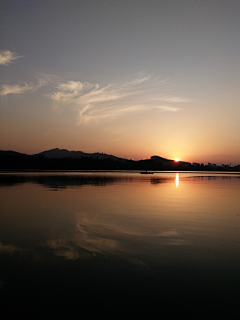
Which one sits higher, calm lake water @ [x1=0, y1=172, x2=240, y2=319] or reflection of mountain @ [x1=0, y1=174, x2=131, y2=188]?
reflection of mountain @ [x1=0, y1=174, x2=131, y2=188]

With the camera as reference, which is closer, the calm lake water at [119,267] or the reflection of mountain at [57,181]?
the calm lake water at [119,267]

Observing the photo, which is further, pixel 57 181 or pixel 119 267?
pixel 57 181

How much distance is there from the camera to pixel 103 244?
414 inches

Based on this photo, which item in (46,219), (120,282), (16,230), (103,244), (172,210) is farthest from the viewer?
(172,210)

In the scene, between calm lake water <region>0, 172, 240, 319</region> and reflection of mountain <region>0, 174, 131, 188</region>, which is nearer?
calm lake water <region>0, 172, 240, 319</region>

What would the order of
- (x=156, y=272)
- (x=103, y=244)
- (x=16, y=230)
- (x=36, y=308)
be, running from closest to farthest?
(x=36, y=308) < (x=156, y=272) < (x=103, y=244) < (x=16, y=230)

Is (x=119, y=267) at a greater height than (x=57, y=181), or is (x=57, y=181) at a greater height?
Result: (x=57, y=181)

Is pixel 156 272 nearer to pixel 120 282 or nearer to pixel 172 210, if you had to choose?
pixel 120 282

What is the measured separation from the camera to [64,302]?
20.1ft

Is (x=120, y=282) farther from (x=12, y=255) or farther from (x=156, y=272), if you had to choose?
(x=12, y=255)

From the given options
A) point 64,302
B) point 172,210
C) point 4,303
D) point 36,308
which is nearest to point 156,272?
point 64,302

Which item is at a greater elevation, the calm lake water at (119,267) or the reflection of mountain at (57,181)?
the reflection of mountain at (57,181)

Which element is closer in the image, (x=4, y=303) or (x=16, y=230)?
(x=4, y=303)

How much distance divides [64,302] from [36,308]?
61cm
